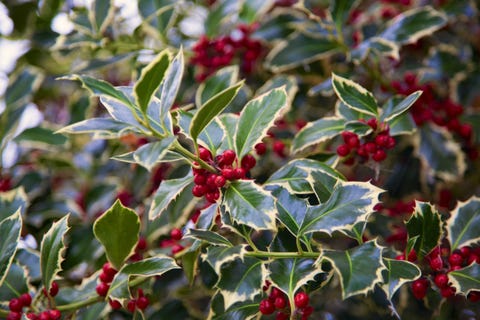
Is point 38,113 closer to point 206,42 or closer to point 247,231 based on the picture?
point 206,42

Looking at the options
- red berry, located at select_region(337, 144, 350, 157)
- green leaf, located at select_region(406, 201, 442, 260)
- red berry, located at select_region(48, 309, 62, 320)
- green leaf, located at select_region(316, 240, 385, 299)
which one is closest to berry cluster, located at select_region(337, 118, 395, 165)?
red berry, located at select_region(337, 144, 350, 157)

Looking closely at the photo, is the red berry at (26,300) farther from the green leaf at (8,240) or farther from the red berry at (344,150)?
the red berry at (344,150)

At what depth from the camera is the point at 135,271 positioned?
0.92 metres

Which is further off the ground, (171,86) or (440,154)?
(171,86)

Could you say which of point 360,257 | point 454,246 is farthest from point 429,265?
point 360,257

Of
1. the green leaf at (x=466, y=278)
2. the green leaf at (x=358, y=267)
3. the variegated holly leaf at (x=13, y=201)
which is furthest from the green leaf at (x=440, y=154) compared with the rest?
the variegated holly leaf at (x=13, y=201)

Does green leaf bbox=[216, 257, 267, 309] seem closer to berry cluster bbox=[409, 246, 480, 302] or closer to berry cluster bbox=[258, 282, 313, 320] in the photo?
berry cluster bbox=[258, 282, 313, 320]

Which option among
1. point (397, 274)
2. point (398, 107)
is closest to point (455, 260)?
A: point (397, 274)

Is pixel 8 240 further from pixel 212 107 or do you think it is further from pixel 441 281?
pixel 441 281

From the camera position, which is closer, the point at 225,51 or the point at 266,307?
the point at 266,307

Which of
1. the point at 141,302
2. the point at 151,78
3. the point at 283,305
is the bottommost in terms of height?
the point at 141,302

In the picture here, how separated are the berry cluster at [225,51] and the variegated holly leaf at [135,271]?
1.97 feet

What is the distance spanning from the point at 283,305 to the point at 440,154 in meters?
0.62

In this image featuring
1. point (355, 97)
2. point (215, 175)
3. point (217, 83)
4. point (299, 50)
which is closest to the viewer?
point (215, 175)
